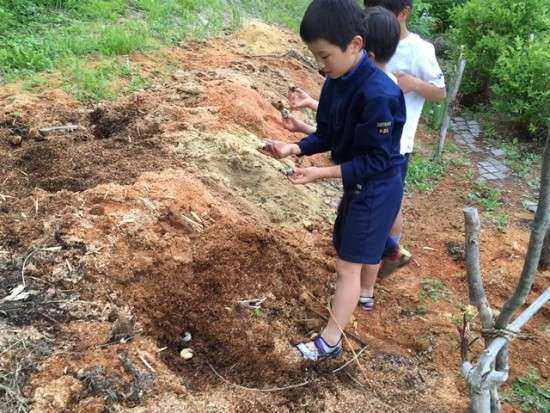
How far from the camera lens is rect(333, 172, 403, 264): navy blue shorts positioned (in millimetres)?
2314

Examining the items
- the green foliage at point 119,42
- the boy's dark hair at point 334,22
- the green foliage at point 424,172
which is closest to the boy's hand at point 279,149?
the boy's dark hair at point 334,22

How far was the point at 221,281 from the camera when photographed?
2715 mm

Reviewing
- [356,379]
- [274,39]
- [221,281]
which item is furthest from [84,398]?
[274,39]

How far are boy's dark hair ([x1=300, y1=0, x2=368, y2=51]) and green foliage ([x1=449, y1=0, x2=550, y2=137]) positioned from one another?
14.6 feet

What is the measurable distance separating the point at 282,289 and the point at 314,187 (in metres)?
1.53

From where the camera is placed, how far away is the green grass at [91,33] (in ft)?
14.5

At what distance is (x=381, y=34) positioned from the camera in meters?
2.45

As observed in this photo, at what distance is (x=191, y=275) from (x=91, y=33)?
3.85 m

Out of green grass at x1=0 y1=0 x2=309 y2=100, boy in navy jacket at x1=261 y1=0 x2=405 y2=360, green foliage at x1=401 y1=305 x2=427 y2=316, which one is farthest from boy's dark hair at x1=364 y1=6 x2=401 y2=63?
green grass at x1=0 y1=0 x2=309 y2=100

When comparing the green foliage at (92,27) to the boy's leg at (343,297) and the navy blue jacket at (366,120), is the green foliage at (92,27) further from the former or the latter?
the boy's leg at (343,297)

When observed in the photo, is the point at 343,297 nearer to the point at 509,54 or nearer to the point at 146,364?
the point at 146,364

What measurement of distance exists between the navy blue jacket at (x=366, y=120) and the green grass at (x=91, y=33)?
263 cm

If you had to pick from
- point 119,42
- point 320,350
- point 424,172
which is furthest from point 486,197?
point 119,42

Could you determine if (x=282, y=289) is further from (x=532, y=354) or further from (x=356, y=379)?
(x=532, y=354)
